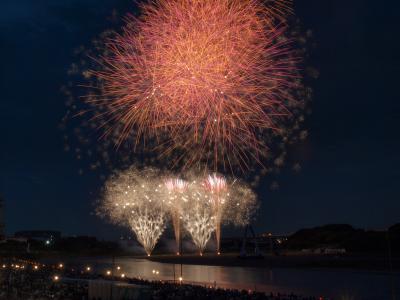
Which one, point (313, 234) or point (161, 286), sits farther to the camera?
point (313, 234)

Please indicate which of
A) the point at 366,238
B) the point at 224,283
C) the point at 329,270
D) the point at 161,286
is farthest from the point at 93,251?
the point at 161,286

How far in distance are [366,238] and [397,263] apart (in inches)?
1171

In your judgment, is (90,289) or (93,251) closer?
(90,289)

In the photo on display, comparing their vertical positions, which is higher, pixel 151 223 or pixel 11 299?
pixel 151 223

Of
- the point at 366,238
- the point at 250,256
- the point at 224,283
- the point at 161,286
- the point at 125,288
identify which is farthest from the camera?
the point at 366,238

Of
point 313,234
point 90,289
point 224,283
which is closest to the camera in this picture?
point 90,289

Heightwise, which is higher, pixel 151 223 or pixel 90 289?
pixel 151 223

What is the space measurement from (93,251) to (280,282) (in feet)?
289

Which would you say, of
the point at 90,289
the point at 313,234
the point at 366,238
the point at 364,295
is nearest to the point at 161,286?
the point at 90,289

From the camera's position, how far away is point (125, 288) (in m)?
23.8

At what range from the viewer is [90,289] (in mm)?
25984

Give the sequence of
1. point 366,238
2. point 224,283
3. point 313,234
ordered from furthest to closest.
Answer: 1. point 313,234
2. point 366,238
3. point 224,283

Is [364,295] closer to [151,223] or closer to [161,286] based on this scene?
[161,286]

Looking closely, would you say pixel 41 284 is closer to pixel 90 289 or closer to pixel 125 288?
pixel 90 289
